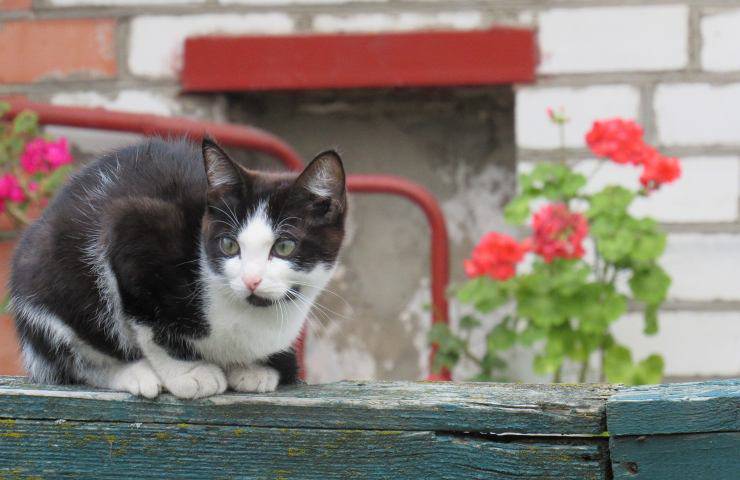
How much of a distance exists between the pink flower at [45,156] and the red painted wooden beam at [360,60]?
0.40m

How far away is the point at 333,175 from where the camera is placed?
1579 mm

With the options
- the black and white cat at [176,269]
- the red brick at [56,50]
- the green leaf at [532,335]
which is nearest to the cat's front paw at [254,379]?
the black and white cat at [176,269]

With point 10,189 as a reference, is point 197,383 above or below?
below

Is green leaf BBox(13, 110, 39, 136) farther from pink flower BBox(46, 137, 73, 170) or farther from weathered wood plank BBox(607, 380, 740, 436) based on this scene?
weathered wood plank BBox(607, 380, 740, 436)

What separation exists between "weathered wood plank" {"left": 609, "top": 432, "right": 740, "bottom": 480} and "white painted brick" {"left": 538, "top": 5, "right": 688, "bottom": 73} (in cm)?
194

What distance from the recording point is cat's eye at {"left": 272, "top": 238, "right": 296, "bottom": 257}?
5.15 ft

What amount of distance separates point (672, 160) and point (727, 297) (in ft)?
1.68

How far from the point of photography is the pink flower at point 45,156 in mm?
2811

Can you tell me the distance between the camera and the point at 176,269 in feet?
5.00

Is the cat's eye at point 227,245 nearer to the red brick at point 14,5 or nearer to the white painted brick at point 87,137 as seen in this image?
the white painted brick at point 87,137

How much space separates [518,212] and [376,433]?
61.8 inches

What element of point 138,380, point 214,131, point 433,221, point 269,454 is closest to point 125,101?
point 214,131

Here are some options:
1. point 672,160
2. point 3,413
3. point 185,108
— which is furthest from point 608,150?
point 3,413

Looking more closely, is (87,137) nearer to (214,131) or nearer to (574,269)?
(214,131)
